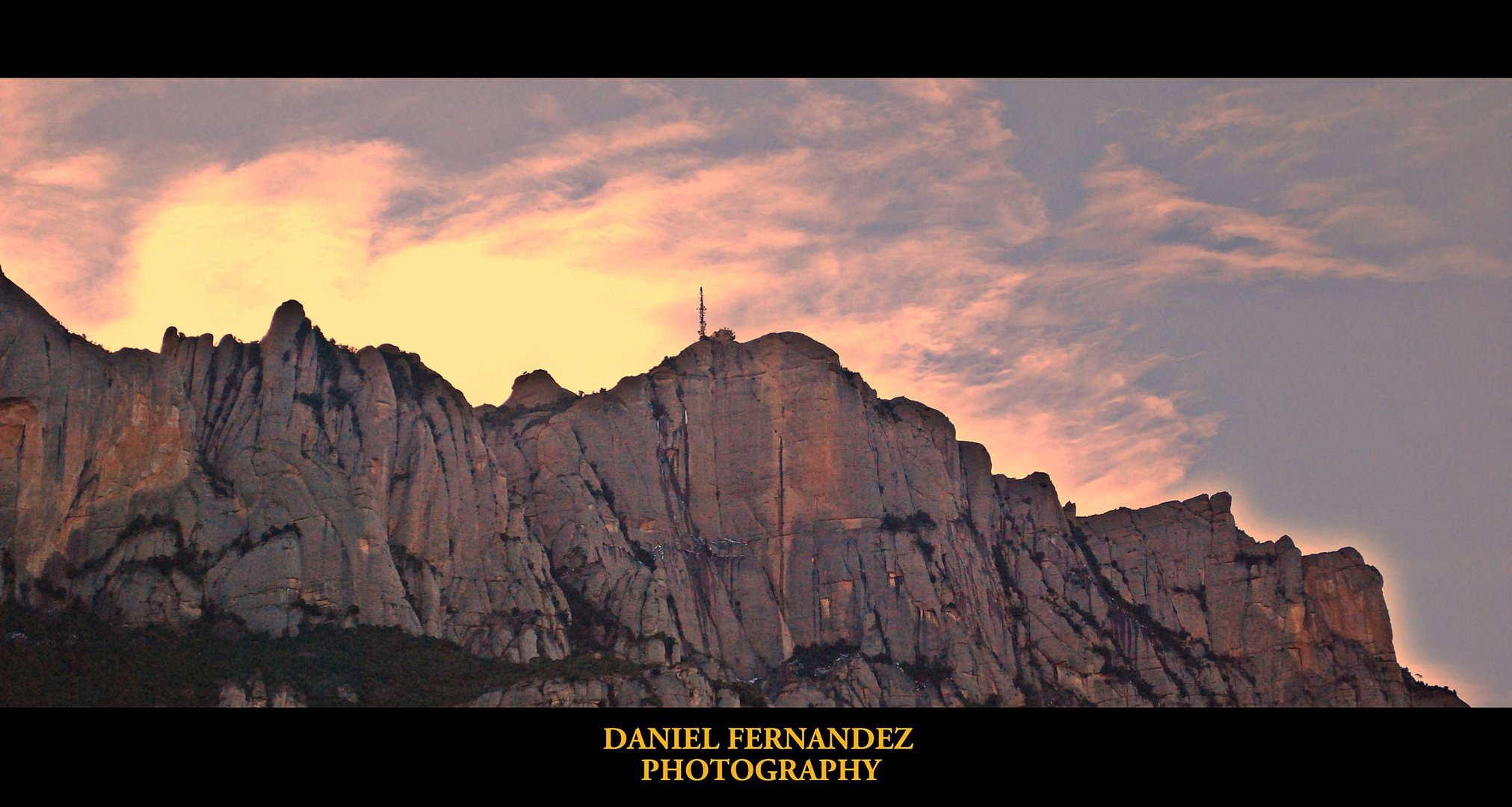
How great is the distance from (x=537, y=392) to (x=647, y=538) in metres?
16.2

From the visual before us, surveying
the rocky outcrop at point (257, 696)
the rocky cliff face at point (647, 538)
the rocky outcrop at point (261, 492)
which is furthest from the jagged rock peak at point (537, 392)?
the rocky outcrop at point (257, 696)

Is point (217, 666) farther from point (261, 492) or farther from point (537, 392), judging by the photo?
point (537, 392)

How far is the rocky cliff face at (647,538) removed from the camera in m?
139

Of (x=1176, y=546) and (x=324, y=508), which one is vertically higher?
(x=1176, y=546)

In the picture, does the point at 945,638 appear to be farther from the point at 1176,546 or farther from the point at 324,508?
the point at 324,508

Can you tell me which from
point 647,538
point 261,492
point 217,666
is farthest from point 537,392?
point 217,666

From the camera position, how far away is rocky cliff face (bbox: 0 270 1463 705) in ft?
455

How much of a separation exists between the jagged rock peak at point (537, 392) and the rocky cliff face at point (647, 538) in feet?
0.68

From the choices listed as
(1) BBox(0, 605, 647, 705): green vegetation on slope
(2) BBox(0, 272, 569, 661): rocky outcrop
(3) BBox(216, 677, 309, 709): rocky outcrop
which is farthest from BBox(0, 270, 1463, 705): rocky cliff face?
(3) BBox(216, 677, 309, 709): rocky outcrop

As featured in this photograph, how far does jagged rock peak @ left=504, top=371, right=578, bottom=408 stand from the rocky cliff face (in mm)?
208

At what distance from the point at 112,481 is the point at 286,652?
15717 millimetres
